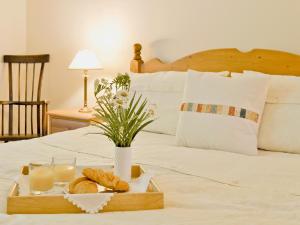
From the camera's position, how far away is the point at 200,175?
5.45 feet

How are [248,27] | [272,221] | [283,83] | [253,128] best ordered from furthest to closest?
1. [248,27]
2. [283,83]
3. [253,128]
4. [272,221]

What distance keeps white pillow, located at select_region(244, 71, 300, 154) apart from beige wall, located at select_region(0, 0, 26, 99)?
2516 mm

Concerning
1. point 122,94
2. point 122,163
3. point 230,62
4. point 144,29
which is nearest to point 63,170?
point 122,163

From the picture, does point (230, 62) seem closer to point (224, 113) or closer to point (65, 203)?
point (224, 113)

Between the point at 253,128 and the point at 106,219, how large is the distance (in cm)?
116

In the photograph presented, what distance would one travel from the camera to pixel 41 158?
1892mm

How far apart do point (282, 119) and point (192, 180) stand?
80cm

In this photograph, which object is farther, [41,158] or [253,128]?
[253,128]

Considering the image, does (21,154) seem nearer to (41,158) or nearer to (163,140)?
(41,158)

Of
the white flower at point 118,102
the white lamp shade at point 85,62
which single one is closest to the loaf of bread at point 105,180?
the white flower at point 118,102

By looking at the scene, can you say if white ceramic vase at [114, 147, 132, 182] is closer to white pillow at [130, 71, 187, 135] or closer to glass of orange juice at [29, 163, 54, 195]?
glass of orange juice at [29, 163, 54, 195]

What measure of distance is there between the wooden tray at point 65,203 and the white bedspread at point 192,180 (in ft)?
0.10

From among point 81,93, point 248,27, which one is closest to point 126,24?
point 81,93

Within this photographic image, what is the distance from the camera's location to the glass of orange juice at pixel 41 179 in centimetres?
134
